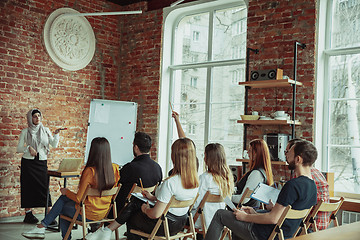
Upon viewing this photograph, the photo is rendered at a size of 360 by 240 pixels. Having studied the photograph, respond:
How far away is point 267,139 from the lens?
5.70 metres

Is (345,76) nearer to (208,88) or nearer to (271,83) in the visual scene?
(271,83)

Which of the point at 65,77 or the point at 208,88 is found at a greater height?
the point at 65,77

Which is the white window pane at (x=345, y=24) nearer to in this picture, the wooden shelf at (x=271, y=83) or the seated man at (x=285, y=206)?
the wooden shelf at (x=271, y=83)

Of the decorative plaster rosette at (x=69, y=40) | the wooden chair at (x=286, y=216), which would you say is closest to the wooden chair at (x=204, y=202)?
the wooden chair at (x=286, y=216)

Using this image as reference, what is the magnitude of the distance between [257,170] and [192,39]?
3.90 metres

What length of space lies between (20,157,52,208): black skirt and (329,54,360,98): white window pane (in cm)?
439

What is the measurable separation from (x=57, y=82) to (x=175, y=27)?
2366 mm

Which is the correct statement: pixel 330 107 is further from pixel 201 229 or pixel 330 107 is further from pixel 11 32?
pixel 11 32

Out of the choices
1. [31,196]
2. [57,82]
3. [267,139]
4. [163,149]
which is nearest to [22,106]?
[57,82]

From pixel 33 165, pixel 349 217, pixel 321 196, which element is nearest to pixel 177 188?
pixel 321 196

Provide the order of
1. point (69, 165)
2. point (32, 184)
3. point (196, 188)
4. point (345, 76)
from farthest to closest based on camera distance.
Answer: point (32, 184) < point (69, 165) < point (345, 76) < point (196, 188)

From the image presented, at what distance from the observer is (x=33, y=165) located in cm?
629

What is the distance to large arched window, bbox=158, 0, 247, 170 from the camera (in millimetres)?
6863

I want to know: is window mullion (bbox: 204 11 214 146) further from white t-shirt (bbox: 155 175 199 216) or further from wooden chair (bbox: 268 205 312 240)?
wooden chair (bbox: 268 205 312 240)
